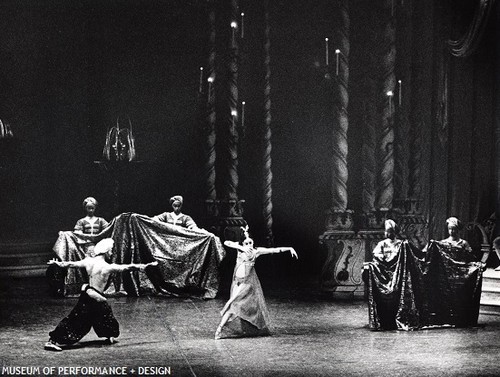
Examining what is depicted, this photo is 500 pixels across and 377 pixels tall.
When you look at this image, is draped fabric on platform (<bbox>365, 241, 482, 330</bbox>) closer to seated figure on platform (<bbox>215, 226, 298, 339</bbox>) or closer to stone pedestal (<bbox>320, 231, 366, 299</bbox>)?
Result: seated figure on platform (<bbox>215, 226, 298, 339</bbox>)

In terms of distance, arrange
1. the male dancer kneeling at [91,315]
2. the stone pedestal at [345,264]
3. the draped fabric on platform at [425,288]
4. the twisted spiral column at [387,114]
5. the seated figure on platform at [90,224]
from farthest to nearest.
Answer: the seated figure on platform at [90,224]
the twisted spiral column at [387,114]
the stone pedestal at [345,264]
the draped fabric on platform at [425,288]
the male dancer kneeling at [91,315]

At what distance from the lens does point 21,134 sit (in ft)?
64.4

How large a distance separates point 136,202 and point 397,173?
19.2 ft

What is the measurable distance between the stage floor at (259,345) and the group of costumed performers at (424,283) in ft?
0.99

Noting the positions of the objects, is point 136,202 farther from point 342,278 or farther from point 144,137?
point 342,278

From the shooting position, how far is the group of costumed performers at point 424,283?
11812 mm

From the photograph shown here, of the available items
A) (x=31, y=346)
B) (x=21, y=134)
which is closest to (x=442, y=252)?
(x=31, y=346)

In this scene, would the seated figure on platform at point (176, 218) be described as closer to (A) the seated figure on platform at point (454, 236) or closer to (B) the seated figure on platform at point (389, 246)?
(B) the seated figure on platform at point (389, 246)

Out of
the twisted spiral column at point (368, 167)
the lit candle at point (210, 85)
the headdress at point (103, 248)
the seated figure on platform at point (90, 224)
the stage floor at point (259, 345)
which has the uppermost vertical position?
the lit candle at point (210, 85)

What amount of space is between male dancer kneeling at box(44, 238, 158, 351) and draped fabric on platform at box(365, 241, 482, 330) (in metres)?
3.28

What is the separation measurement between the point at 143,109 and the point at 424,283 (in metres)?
9.65

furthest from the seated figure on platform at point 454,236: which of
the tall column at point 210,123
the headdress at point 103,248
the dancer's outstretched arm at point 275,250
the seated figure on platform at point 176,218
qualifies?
the tall column at point 210,123

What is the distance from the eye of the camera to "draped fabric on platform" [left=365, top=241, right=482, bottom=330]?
1180 centimetres

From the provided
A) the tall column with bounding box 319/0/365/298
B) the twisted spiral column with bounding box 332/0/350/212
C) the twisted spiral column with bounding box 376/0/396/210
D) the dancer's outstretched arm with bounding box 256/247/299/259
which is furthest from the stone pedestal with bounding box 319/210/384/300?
the dancer's outstretched arm with bounding box 256/247/299/259
